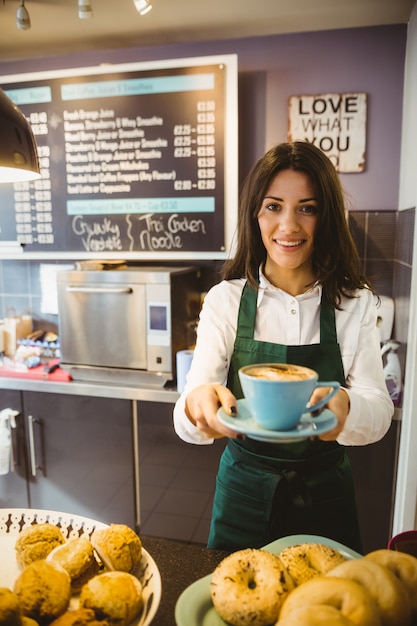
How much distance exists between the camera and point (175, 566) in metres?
0.97

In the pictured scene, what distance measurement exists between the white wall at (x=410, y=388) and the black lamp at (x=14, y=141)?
5.11 feet

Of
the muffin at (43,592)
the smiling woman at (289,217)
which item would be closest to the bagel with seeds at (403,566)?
the muffin at (43,592)

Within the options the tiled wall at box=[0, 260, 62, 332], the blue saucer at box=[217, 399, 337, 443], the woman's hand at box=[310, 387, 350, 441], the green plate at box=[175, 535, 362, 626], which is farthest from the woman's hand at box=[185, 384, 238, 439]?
the tiled wall at box=[0, 260, 62, 332]

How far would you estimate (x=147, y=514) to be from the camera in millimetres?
2508

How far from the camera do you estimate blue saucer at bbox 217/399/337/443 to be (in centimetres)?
66

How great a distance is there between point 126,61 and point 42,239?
1093 millimetres

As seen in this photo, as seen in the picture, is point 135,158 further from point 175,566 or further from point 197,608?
point 197,608

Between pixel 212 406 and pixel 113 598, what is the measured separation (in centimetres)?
32

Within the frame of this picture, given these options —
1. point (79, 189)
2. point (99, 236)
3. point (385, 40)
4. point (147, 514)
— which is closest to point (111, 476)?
point (147, 514)

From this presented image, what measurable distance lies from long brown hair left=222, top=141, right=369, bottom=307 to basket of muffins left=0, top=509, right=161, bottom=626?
2.53 ft

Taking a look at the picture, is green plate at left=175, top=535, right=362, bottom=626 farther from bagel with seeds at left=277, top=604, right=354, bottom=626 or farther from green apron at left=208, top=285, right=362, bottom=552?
green apron at left=208, top=285, right=362, bottom=552

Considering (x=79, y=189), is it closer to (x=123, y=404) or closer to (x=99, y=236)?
(x=99, y=236)

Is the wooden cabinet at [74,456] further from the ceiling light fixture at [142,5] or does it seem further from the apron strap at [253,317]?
the ceiling light fixture at [142,5]

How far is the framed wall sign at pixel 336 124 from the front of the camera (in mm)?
2512
